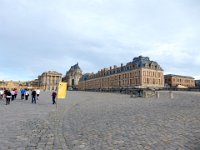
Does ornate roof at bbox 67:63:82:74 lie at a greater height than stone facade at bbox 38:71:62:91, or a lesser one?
greater

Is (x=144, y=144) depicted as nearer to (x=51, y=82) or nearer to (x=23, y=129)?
(x=23, y=129)

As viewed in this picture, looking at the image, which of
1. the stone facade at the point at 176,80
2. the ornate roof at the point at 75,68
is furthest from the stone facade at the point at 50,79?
the stone facade at the point at 176,80

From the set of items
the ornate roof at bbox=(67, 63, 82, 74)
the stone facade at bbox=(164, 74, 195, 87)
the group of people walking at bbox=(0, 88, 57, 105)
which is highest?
the ornate roof at bbox=(67, 63, 82, 74)

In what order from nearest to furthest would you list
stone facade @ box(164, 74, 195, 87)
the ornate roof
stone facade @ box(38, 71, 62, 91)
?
stone facade @ box(164, 74, 195, 87), stone facade @ box(38, 71, 62, 91), the ornate roof

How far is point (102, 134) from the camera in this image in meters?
8.69

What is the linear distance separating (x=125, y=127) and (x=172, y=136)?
2.27 meters

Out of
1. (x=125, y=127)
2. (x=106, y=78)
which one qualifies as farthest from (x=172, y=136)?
(x=106, y=78)

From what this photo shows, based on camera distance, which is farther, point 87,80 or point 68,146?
point 87,80

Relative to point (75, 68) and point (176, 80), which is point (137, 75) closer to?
point (176, 80)

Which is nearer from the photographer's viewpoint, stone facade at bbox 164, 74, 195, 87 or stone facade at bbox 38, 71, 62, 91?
stone facade at bbox 164, 74, 195, 87

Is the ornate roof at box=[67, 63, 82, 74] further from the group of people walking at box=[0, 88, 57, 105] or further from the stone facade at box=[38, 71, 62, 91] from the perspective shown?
the group of people walking at box=[0, 88, 57, 105]

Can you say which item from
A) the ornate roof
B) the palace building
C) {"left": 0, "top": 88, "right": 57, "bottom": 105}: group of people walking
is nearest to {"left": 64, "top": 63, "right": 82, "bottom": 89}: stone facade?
the ornate roof

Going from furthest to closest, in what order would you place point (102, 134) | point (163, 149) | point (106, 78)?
point (106, 78) < point (102, 134) < point (163, 149)

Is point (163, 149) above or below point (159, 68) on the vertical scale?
below
